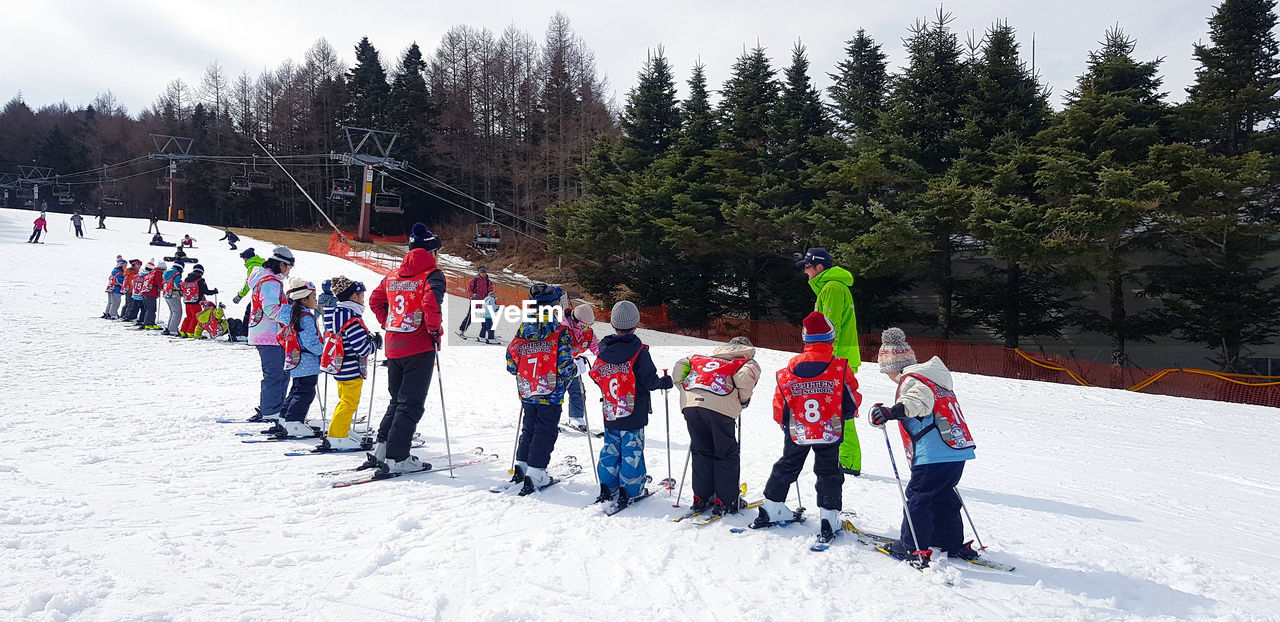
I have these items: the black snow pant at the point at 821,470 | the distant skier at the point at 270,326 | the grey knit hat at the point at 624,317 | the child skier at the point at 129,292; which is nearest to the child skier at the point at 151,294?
the child skier at the point at 129,292

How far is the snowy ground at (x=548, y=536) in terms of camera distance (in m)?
3.64

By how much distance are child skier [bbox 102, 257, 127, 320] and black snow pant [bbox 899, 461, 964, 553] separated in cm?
2051

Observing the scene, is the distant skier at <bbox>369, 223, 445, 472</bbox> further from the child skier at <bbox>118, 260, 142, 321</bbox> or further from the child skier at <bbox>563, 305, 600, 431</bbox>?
the child skier at <bbox>118, 260, 142, 321</bbox>

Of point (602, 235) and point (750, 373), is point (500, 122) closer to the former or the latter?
point (602, 235)

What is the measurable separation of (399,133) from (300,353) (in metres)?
39.6

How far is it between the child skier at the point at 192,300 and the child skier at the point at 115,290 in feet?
12.9

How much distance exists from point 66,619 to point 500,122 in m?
49.7

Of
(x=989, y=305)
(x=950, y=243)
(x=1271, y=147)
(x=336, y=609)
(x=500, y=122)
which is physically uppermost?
(x=500, y=122)

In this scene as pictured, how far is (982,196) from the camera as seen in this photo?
682 inches

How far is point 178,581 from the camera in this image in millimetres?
3738

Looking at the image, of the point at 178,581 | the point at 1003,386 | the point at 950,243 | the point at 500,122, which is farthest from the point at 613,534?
the point at 500,122

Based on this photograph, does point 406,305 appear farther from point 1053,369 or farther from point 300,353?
point 1053,369

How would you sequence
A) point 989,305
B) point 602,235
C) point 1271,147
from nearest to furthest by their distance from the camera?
point 1271,147, point 989,305, point 602,235

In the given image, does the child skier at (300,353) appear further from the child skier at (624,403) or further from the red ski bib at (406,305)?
the child skier at (624,403)
